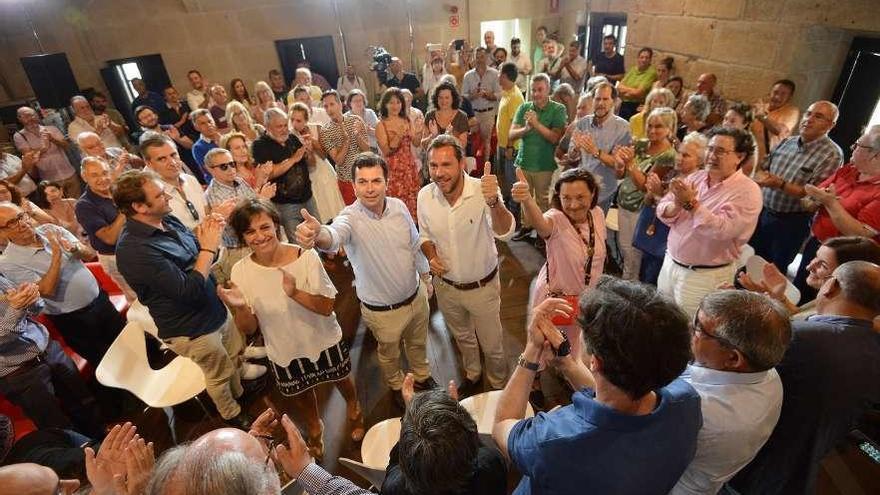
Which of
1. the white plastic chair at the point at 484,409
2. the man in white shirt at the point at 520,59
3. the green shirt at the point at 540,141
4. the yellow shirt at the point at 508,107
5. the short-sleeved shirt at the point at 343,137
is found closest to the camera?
the white plastic chair at the point at 484,409

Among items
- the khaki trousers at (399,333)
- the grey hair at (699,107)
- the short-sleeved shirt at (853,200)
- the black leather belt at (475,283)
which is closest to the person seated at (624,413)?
the black leather belt at (475,283)

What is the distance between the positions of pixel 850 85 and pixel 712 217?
357 cm

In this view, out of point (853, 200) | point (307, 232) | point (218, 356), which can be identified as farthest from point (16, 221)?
point (853, 200)

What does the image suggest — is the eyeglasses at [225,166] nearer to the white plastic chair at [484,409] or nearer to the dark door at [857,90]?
the white plastic chair at [484,409]

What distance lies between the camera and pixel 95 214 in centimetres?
273

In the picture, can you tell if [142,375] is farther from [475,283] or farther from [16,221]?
[475,283]

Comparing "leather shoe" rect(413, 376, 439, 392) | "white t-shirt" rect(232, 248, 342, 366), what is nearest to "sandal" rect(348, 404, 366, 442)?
"leather shoe" rect(413, 376, 439, 392)

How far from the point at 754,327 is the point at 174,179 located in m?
3.61

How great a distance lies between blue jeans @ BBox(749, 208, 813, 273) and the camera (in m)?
3.27

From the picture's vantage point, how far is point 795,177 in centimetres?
312

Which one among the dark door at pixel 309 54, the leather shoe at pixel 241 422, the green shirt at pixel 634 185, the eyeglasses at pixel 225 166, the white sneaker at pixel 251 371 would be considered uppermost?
the dark door at pixel 309 54

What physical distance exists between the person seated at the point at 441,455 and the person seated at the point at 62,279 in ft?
8.85

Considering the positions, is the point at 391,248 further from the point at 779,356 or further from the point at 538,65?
the point at 538,65

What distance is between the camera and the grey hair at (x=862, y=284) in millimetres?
1430
